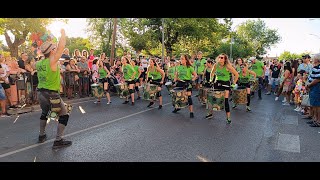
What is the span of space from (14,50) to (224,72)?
2858 cm

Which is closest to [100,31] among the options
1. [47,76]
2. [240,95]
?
[240,95]

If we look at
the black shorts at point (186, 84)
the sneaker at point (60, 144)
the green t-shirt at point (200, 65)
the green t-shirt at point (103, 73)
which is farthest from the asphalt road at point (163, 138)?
the green t-shirt at point (200, 65)

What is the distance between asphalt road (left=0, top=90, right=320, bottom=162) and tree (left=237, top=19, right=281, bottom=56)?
4243 inches

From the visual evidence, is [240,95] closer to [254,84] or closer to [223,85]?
[223,85]

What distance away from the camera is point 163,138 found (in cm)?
654

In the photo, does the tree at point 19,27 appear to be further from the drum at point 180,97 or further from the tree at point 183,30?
the drum at point 180,97

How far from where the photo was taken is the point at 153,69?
434 inches

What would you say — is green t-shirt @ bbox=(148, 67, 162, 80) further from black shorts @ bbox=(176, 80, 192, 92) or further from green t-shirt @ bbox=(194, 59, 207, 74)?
green t-shirt @ bbox=(194, 59, 207, 74)

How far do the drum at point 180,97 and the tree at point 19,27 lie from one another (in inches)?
865

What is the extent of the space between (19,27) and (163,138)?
1025 inches

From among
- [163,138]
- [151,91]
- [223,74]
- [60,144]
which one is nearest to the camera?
[60,144]
